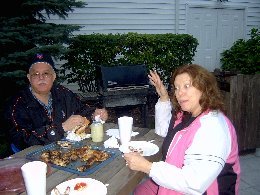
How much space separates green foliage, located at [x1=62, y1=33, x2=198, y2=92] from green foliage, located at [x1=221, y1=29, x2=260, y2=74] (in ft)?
10.2

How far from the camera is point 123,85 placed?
6.63 m

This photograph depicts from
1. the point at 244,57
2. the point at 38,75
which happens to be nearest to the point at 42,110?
the point at 38,75

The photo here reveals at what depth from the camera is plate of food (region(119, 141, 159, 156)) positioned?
248 cm

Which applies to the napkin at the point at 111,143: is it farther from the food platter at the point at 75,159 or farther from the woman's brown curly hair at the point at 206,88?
the woman's brown curly hair at the point at 206,88

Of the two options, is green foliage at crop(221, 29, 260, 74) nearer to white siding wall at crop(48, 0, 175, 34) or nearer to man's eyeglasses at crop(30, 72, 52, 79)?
white siding wall at crop(48, 0, 175, 34)

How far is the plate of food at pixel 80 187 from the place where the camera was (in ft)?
6.02

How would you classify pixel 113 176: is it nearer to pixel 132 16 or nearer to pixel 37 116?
pixel 37 116

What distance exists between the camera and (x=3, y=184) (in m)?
1.94

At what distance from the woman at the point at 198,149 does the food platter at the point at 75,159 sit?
0.23 metres

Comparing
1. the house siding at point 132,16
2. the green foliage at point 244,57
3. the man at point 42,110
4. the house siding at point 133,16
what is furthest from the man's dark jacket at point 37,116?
the green foliage at point 244,57

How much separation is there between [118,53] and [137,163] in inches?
237

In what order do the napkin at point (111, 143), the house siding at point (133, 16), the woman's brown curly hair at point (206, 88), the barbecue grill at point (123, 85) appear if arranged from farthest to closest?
the house siding at point (133, 16), the barbecue grill at point (123, 85), the napkin at point (111, 143), the woman's brown curly hair at point (206, 88)

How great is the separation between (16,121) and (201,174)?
2011 mm

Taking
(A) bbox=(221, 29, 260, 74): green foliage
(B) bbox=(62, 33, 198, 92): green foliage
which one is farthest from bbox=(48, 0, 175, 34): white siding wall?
(A) bbox=(221, 29, 260, 74): green foliage
